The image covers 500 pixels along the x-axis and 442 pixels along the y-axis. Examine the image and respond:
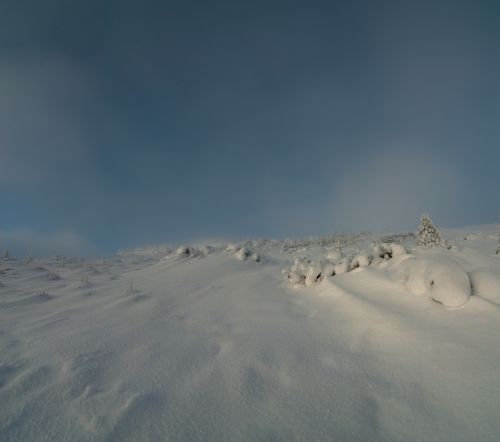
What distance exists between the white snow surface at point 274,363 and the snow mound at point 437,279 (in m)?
0.01

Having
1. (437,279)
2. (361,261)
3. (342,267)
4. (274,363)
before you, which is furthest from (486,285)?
(274,363)

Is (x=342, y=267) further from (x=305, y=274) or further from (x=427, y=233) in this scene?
(x=427, y=233)

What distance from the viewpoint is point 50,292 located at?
14.8ft

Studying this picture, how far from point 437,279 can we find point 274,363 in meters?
1.52

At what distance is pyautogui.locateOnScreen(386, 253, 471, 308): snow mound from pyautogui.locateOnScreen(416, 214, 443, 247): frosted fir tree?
22.4ft

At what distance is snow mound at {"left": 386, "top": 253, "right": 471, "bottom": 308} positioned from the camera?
2.38m

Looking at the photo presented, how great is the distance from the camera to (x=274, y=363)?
201 cm

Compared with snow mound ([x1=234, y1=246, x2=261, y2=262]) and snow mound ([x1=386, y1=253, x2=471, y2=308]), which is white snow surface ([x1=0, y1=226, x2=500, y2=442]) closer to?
snow mound ([x1=386, y1=253, x2=471, y2=308])

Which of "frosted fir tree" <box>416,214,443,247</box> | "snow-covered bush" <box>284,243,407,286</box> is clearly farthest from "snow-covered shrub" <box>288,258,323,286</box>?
"frosted fir tree" <box>416,214,443,247</box>

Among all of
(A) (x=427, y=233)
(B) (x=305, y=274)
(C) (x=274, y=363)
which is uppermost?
(A) (x=427, y=233)

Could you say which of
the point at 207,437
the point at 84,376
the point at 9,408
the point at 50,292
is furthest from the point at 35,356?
the point at 50,292

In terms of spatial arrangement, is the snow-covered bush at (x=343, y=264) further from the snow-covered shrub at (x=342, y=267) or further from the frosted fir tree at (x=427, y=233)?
the frosted fir tree at (x=427, y=233)

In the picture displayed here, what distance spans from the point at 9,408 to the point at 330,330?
2.10 metres

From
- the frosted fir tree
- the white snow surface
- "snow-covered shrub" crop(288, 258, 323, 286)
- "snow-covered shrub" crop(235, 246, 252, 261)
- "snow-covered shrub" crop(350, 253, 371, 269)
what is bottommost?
the white snow surface
